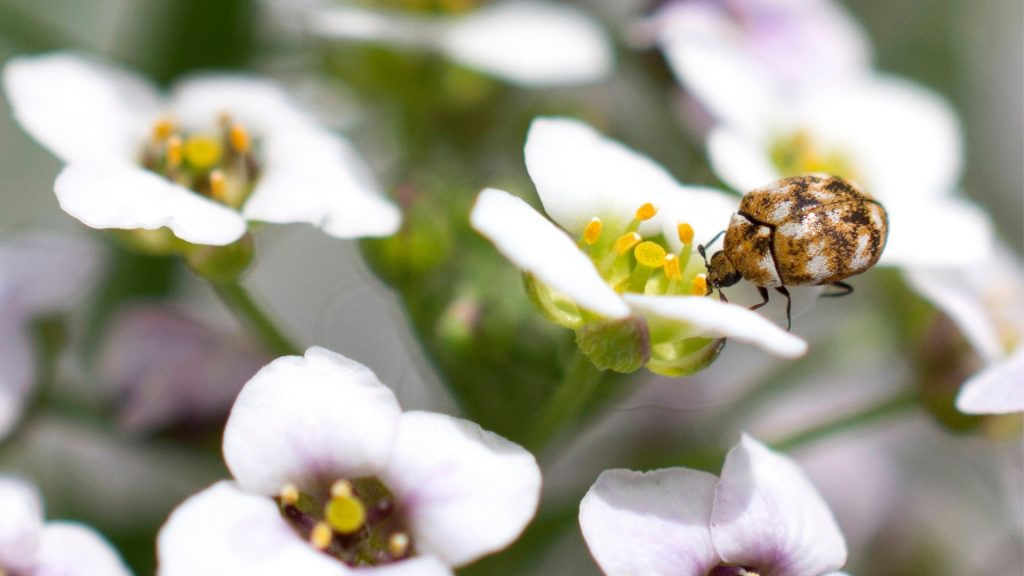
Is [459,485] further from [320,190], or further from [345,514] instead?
[320,190]

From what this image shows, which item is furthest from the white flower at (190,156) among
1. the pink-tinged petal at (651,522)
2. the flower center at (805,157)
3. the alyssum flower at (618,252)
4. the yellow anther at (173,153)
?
the flower center at (805,157)

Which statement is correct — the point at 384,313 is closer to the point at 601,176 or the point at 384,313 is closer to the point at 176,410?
the point at 176,410

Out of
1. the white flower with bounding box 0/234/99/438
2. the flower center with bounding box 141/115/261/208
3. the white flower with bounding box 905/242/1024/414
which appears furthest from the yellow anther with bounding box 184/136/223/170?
the white flower with bounding box 905/242/1024/414

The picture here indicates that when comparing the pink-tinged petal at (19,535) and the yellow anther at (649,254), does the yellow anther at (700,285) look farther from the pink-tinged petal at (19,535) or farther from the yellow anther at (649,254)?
the pink-tinged petal at (19,535)

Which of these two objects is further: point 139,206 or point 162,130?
point 162,130

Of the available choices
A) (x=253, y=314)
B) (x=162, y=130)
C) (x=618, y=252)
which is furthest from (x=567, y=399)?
(x=162, y=130)

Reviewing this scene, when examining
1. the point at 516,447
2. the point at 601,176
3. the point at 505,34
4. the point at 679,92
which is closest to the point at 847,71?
the point at 679,92

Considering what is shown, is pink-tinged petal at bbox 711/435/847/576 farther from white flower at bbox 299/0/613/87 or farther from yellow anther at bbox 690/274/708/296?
white flower at bbox 299/0/613/87
